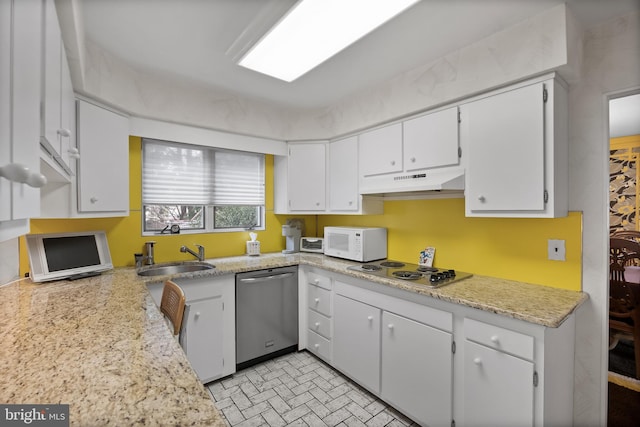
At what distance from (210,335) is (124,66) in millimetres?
2163

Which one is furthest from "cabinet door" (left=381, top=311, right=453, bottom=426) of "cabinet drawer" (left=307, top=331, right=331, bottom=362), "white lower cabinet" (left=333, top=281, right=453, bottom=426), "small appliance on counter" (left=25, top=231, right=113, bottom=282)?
"small appliance on counter" (left=25, top=231, right=113, bottom=282)

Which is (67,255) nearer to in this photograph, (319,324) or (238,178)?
(238,178)

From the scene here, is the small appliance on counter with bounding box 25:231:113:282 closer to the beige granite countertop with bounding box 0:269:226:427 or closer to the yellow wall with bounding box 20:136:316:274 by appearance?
the yellow wall with bounding box 20:136:316:274

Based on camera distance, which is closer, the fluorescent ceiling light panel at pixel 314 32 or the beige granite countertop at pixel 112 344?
the beige granite countertop at pixel 112 344

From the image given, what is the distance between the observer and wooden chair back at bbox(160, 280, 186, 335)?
1368 millimetres

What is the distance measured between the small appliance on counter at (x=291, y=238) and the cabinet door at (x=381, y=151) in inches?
41.6

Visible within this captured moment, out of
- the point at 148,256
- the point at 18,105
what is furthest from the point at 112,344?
the point at 148,256

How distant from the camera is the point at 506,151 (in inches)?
69.6

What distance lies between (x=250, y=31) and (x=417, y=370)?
7.58 feet

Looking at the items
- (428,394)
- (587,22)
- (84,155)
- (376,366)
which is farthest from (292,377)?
(587,22)

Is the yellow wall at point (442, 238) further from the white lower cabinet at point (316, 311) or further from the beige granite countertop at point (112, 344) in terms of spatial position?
the white lower cabinet at point (316, 311)

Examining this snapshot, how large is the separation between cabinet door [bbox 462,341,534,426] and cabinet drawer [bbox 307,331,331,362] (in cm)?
120

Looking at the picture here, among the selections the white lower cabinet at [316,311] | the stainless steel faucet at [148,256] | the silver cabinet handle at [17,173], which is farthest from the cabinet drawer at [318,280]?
the silver cabinet handle at [17,173]

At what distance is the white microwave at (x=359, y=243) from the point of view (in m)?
2.65
